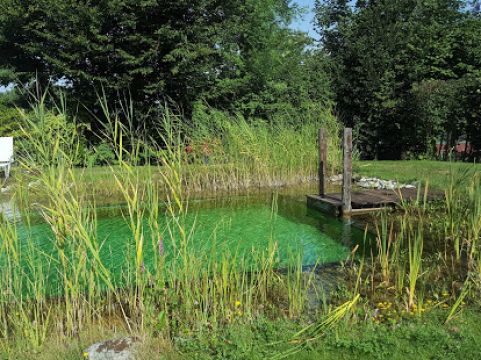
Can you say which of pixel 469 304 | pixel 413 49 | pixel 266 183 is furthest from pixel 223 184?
pixel 413 49

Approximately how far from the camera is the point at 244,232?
19.4 ft

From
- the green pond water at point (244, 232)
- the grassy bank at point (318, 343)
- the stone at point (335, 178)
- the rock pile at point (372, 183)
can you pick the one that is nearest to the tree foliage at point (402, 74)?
the stone at point (335, 178)

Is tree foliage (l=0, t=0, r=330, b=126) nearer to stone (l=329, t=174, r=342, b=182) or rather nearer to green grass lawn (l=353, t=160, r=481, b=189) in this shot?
stone (l=329, t=174, r=342, b=182)

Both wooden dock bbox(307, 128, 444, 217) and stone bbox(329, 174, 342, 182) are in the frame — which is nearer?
wooden dock bbox(307, 128, 444, 217)

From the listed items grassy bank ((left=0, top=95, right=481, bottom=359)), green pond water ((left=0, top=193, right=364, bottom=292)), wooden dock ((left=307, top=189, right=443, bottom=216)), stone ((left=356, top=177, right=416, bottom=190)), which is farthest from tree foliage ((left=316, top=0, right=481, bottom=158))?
grassy bank ((left=0, top=95, right=481, bottom=359))

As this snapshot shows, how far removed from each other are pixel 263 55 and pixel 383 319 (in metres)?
15.0

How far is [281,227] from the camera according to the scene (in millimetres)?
6199

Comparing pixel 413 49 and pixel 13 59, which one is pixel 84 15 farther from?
pixel 413 49

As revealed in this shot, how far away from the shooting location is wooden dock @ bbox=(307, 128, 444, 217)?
6.30 metres

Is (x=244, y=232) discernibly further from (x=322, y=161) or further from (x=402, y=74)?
(x=402, y=74)

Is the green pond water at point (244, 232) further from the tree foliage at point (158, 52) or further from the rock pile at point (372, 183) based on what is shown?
the tree foliage at point (158, 52)

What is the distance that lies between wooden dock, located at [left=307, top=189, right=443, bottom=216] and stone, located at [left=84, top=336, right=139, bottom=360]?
461cm

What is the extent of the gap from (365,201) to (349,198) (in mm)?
443

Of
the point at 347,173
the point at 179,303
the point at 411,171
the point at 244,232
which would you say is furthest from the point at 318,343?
the point at 411,171
